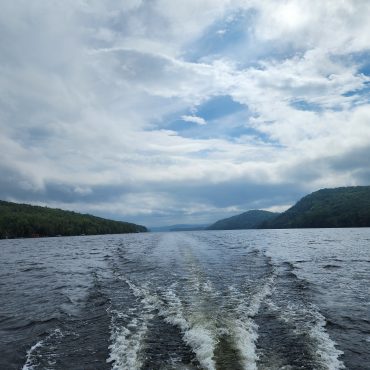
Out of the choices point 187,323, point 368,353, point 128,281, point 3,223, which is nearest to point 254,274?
point 128,281

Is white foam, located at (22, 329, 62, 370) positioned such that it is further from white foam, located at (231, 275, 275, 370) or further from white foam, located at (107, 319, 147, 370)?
white foam, located at (231, 275, 275, 370)

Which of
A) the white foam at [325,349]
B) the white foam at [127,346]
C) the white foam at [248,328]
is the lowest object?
the white foam at [325,349]

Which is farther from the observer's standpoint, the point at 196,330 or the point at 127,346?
the point at 196,330

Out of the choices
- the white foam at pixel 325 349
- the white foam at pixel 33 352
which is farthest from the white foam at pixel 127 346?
the white foam at pixel 325 349

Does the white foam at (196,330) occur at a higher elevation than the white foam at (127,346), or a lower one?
higher

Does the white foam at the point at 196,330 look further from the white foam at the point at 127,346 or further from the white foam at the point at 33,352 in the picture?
the white foam at the point at 33,352

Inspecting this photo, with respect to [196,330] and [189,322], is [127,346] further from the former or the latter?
[189,322]

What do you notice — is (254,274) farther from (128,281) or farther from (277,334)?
(277,334)

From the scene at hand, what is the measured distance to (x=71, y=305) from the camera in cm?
2308

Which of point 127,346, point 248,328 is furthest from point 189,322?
point 127,346

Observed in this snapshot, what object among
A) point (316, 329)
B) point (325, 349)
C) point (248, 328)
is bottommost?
point (325, 349)

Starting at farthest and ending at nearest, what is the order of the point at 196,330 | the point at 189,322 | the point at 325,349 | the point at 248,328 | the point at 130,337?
the point at 189,322, the point at 248,328, the point at 196,330, the point at 130,337, the point at 325,349

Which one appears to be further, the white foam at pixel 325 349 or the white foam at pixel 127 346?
the white foam at pixel 127 346

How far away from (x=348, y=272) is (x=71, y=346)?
2746cm
